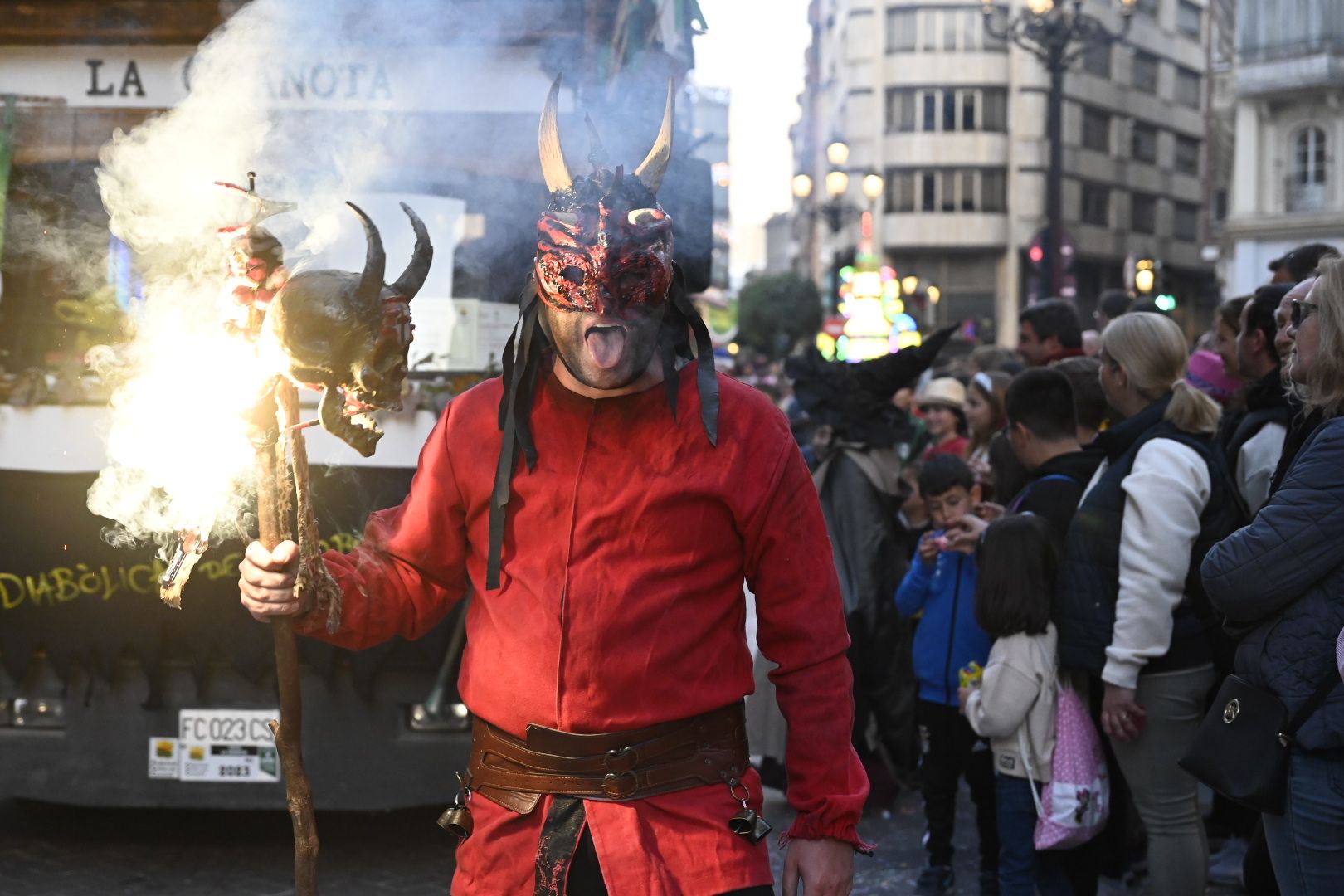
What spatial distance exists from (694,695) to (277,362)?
3.34ft

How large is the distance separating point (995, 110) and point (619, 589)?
57.4 meters

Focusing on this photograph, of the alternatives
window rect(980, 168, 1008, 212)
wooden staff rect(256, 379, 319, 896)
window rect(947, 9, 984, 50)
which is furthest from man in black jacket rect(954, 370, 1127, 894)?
window rect(980, 168, 1008, 212)

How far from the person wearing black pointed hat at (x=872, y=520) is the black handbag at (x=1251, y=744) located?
3.23 m

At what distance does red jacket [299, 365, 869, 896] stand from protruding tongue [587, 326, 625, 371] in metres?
0.12

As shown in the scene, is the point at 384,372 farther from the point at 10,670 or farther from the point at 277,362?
the point at 10,670

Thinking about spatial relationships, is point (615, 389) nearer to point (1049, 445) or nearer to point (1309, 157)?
point (1049, 445)

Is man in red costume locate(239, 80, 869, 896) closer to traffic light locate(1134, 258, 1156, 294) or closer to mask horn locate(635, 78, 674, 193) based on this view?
mask horn locate(635, 78, 674, 193)

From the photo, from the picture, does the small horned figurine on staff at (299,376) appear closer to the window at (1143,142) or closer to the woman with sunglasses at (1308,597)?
the woman with sunglasses at (1308,597)

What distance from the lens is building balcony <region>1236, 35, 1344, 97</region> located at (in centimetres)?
4097

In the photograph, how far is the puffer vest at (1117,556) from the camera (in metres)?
4.86

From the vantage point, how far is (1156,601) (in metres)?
4.73

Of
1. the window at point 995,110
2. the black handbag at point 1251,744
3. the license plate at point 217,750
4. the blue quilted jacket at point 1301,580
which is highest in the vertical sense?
the window at point 995,110

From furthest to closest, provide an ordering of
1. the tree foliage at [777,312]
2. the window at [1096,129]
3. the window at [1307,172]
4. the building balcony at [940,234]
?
the tree foliage at [777,312] < the window at [1096,129] < the building balcony at [940,234] < the window at [1307,172]

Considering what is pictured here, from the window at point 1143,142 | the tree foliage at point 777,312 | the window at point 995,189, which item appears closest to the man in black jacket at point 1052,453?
the window at point 995,189
